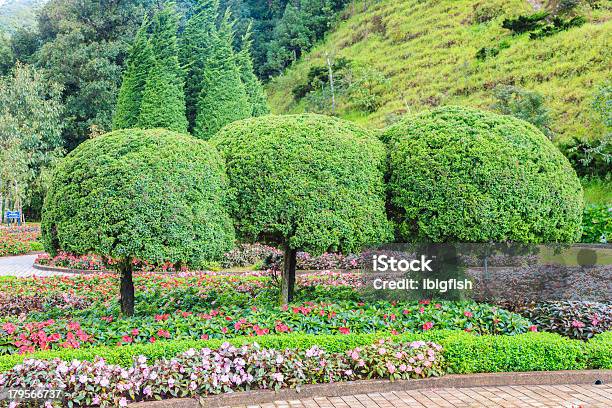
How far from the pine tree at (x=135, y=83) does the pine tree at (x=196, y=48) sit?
156 inches

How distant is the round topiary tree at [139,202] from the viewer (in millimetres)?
6102

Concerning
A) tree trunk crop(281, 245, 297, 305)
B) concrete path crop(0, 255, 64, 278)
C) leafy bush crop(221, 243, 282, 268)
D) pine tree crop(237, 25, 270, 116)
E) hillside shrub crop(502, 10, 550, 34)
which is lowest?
concrete path crop(0, 255, 64, 278)

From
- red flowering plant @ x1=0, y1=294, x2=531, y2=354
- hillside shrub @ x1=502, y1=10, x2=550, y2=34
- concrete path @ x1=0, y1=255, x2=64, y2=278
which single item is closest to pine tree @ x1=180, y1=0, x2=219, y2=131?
concrete path @ x1=0, y1=255, x2=64, y2=278

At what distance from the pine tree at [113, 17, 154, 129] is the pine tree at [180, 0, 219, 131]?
3.96m

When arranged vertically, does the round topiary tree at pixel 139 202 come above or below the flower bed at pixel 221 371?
above

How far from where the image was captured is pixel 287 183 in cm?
678

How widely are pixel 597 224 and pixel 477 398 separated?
41.4 feet

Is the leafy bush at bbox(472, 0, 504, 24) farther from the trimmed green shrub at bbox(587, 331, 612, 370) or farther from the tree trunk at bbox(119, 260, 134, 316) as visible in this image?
the tree trunk at bbox(119, 260, 134, 316)

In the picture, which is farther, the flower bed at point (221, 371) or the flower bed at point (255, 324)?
the flower bed at point (255, 324)

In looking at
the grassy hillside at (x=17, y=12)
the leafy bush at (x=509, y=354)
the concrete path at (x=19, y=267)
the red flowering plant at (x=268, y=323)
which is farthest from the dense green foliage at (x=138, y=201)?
the grassy hillside at (x=17, y=12)

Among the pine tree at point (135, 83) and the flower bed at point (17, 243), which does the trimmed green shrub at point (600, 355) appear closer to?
the flower bed at point (17, 243)

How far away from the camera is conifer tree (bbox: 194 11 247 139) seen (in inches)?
949

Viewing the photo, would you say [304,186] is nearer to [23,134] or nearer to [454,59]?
[23,134]

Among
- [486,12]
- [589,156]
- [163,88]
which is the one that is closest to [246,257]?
[163,88]
